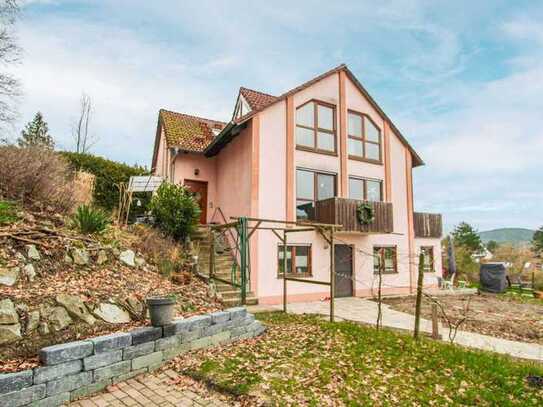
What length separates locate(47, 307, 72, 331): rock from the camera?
4633 mm

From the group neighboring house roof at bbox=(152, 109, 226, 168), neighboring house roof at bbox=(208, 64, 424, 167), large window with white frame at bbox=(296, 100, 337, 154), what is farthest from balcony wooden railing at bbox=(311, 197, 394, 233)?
neighboring house roof at bbox=(152, 109, 226, 168)

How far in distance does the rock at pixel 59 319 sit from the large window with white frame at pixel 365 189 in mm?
11354

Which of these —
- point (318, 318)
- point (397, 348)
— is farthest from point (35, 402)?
point (318, 318)

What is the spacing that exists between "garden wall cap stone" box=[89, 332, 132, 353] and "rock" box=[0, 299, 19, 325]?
1169mm

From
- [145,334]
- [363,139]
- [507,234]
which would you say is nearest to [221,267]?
[145,334]

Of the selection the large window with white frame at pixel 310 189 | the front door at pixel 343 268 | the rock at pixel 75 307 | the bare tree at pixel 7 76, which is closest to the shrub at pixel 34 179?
the bare tree at pixel 7 76

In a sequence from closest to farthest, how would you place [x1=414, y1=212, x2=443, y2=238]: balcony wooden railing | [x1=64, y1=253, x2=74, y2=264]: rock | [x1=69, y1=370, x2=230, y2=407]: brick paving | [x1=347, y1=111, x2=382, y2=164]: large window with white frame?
[x1=69, y1=370, x2=230, y2=407]: brick paving, [x1=64, y1=253, x2=74, y2=264]: rock, [x1=347, y1=111, x2=382, y2=164]: large window with white frame, [x1=414, y1=212, x2=443, y2=238]: balcony wooden railing

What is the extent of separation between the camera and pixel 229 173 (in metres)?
14.0

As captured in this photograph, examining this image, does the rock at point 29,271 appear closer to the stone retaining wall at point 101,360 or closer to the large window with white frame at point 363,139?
the stone retaining wall at point 101,360

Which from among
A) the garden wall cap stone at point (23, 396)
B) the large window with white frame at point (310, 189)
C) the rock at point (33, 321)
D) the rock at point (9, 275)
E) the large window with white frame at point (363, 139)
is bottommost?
the garden wall cap stone at point (23, 396)

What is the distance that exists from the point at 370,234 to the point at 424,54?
719 cm

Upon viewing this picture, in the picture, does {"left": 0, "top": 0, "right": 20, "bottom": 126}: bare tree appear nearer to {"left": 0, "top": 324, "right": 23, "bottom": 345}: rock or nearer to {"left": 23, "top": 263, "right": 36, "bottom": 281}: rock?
{"left": 23, "top": 263, "right": 36, "bottom": 281}: rock

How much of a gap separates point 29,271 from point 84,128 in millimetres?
24926

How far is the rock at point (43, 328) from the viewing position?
447 cm
